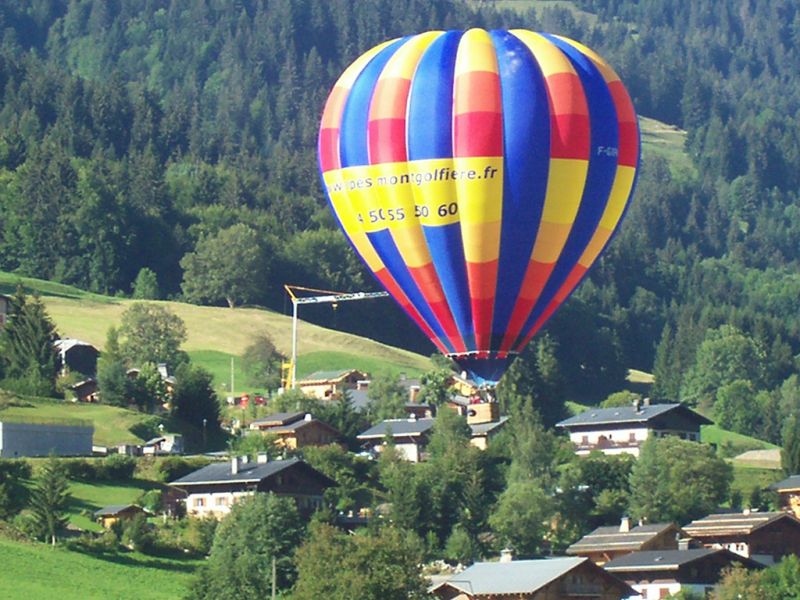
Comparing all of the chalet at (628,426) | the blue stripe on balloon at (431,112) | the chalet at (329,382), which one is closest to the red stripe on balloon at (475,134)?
the blue stripe on balloon at (431,112)

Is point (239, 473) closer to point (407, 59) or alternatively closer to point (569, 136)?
point (407, 59)

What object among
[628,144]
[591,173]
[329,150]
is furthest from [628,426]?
[591,173]

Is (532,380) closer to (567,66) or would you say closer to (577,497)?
(577,497)

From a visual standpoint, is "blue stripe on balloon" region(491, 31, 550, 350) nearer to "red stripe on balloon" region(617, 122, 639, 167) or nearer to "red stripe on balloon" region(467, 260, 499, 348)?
"red stripe on balloon" region(467, 260, 499, 348)

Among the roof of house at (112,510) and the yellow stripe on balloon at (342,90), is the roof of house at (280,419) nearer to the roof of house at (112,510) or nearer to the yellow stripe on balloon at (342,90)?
the roof of house at (112,510)

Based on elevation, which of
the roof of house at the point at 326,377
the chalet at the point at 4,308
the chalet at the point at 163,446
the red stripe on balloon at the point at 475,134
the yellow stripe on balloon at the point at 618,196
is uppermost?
the chalet at the point at 4,308

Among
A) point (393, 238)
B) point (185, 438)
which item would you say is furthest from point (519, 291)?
point (185, 438)
